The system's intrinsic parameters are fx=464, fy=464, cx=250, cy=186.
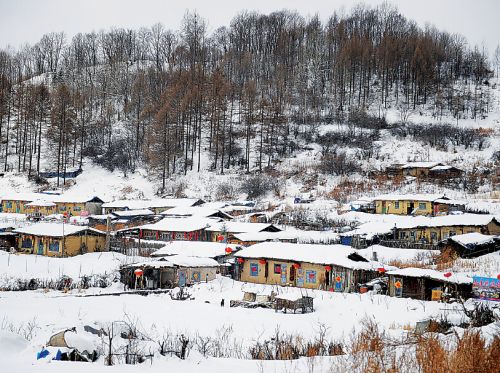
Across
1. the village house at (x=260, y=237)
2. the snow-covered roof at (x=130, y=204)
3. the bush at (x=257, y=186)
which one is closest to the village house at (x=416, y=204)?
the village house at (x=260, y=237)

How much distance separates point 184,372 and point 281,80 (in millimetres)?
68206

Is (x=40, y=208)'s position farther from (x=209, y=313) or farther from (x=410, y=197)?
(x=410, y=197)

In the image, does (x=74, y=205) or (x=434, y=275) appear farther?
(x=74, y=205)

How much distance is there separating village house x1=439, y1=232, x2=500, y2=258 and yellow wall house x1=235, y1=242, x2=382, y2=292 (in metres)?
7.47

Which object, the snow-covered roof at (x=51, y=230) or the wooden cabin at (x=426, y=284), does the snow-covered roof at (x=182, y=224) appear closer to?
the snow-covered roof at (x=51, y=230)

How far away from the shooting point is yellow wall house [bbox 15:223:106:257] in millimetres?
35656

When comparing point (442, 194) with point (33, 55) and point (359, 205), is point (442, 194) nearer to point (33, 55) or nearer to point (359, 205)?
point (359, 205)

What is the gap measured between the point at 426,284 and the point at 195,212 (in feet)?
87.0

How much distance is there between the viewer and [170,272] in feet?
95.4

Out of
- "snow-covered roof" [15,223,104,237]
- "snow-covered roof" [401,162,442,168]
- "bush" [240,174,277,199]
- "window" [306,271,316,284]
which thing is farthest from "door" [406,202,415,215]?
"snow-covered roof" [15,223,104,237]

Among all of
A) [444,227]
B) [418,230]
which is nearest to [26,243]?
[418,230]

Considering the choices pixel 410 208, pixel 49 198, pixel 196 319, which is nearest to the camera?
pixel 196 319

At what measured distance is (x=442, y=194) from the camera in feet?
152

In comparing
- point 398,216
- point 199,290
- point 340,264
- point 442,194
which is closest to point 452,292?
point 340,264
